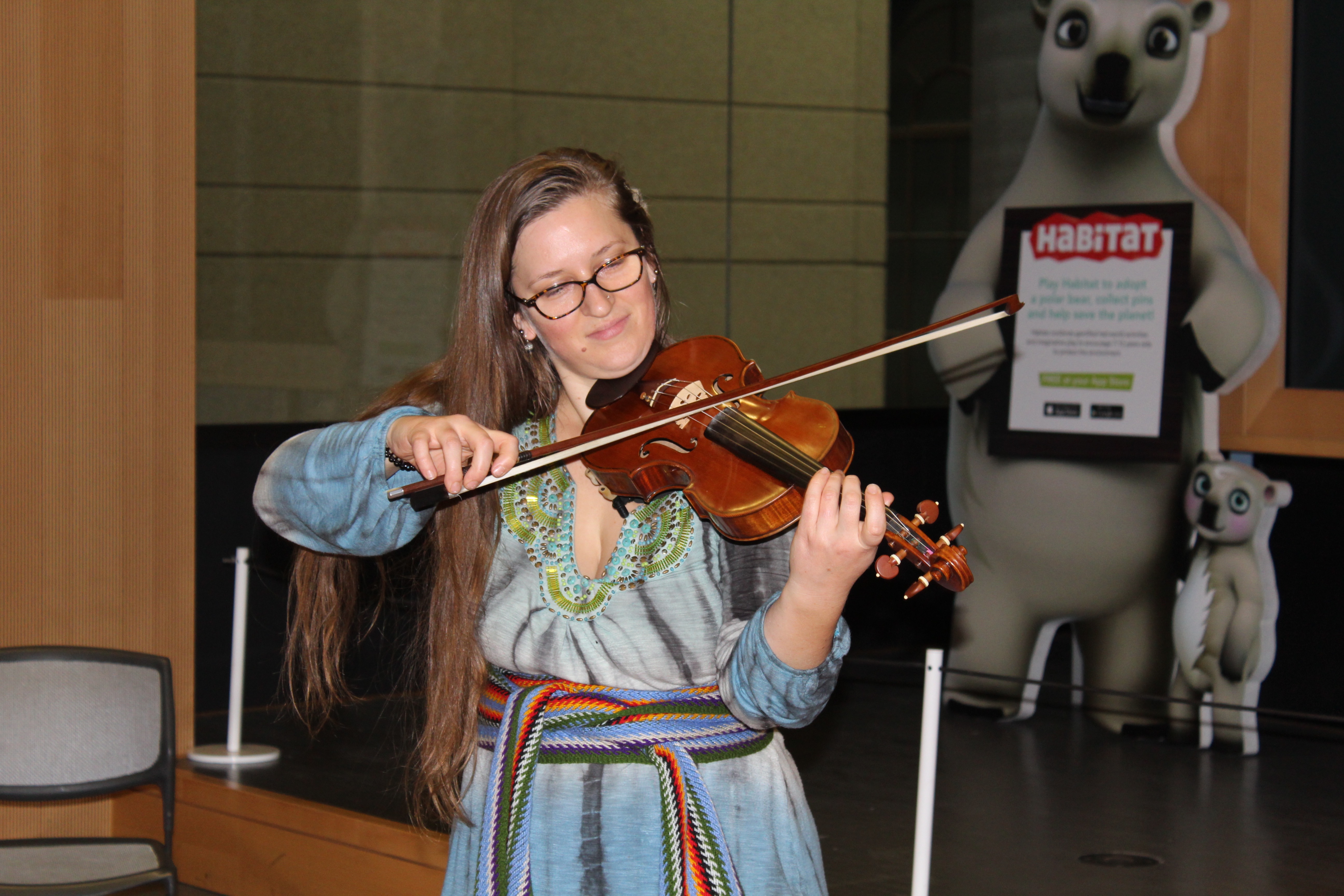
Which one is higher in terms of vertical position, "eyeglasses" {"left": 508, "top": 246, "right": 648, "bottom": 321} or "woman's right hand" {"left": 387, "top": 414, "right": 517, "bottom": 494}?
"eyeglasses" {"left": 508, "top": 246, "right": 648, "bottom": 321}

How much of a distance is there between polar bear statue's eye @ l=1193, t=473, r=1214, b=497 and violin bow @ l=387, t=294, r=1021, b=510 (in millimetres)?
2508

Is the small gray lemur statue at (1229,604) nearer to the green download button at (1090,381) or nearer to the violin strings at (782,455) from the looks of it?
the green download button at (1090,381)

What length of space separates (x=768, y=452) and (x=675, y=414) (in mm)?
98

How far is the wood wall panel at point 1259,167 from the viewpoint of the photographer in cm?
352

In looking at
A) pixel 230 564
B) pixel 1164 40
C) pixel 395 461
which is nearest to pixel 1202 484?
pixel 1164 40

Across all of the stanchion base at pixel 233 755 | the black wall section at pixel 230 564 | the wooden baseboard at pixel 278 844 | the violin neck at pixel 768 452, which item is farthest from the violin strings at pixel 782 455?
the black wall section at pixel 230 564

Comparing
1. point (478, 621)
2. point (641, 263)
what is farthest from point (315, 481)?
point (641, 263)

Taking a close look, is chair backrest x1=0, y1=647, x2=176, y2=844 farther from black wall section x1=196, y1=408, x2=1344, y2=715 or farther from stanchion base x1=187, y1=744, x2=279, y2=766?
black wall section x1=196, y1=408, x2=1344, y2=715

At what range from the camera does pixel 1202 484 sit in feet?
12.4

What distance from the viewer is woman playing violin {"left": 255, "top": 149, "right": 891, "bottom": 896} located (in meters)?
1.34

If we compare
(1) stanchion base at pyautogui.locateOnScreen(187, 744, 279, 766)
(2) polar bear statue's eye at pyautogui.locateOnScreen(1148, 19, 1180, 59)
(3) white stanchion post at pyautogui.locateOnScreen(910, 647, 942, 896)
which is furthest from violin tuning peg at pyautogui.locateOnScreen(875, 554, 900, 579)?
(2) polar bear statue's eye at pyautogui.locateOnScreen(1148, 19, 1180, 59)

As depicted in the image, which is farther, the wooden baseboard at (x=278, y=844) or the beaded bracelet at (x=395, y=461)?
the wooden baseboard at (x=278, y=844)

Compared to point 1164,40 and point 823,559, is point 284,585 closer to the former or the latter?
point 1164,40

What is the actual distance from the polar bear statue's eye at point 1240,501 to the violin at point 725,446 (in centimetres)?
251
